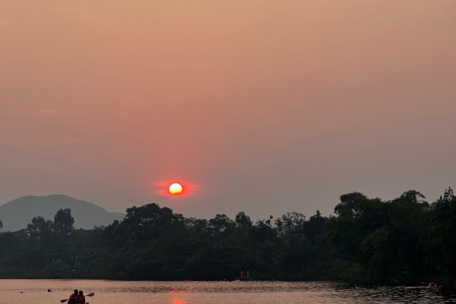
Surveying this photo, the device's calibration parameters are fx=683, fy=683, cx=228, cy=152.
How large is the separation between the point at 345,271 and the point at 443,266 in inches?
1376

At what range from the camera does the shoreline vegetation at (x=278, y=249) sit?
75.4 metres

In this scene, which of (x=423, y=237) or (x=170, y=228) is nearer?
(x=423, y=237)

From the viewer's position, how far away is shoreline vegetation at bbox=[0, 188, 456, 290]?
7544 centimetres

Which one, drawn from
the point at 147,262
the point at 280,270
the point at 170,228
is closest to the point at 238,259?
the point at 280,270

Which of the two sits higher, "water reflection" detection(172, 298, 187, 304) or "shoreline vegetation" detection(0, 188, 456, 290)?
"shoreline vegetation" detection(0, 188, 456, 290)

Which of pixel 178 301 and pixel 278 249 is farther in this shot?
pixel 278 249

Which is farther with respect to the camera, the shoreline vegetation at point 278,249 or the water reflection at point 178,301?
the shoreline vegetation at point 278,249

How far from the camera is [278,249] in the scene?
374ft

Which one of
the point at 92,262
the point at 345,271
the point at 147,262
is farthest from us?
the point at 92,262

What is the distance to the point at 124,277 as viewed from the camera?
12400cm

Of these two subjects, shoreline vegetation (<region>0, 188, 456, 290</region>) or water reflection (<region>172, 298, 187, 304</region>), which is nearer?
water reflection (<region>172, 298, 187, 304</region>)

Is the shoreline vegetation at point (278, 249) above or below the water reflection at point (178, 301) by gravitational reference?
above

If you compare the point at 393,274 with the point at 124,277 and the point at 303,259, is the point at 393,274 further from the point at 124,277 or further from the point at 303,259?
the point at 124,277

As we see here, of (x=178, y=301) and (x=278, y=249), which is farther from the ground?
(x=278, y=249)
